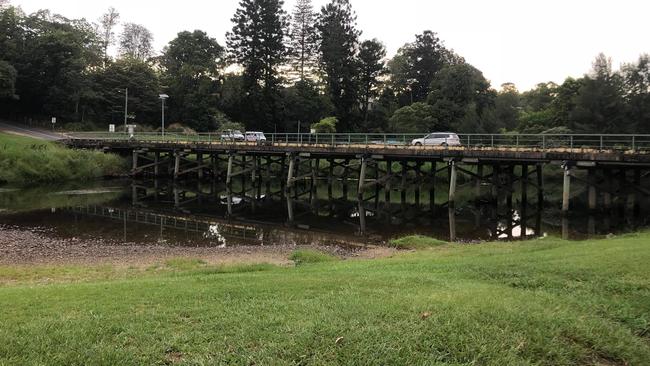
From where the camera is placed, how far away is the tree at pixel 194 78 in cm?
6322

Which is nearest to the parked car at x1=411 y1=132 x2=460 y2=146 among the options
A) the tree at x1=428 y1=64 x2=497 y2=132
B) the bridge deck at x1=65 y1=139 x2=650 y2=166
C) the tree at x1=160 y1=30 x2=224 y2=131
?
the bridge deck at x1=65 y1=139 x2=650 y2=166

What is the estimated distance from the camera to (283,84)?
65.2m

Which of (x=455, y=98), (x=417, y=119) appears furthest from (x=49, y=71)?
(x=455, y=98)

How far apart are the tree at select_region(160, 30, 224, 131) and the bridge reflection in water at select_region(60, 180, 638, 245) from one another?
30.3 m

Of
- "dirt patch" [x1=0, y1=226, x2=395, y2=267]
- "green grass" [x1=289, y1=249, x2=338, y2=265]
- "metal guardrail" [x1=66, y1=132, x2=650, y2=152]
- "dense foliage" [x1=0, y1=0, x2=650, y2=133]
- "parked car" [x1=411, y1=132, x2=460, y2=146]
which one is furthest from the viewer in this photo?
"dense foliage" [x1=0, y1=0, x2=650, y2=133]

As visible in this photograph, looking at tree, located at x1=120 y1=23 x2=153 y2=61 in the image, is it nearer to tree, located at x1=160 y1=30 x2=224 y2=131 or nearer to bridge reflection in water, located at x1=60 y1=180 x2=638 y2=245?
tree, located at x1=160 y1=30 x2=224 y2=131

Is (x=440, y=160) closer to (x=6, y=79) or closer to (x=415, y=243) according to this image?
Result: (x=415, y=243)

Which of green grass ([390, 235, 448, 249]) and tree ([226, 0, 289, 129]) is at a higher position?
tree ([226, 0, 289, 129])

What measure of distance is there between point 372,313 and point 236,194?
101ft

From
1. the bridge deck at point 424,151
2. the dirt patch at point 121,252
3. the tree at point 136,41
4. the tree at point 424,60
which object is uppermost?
the tree at point 136,41

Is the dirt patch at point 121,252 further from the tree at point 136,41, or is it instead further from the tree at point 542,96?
the tree at point 136,41

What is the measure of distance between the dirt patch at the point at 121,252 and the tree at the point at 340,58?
47.9m

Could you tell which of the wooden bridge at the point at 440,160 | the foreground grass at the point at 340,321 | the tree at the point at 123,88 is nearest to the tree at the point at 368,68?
the wooden bridge at the point at 440,160

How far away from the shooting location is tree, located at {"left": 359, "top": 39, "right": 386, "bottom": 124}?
64812mm
